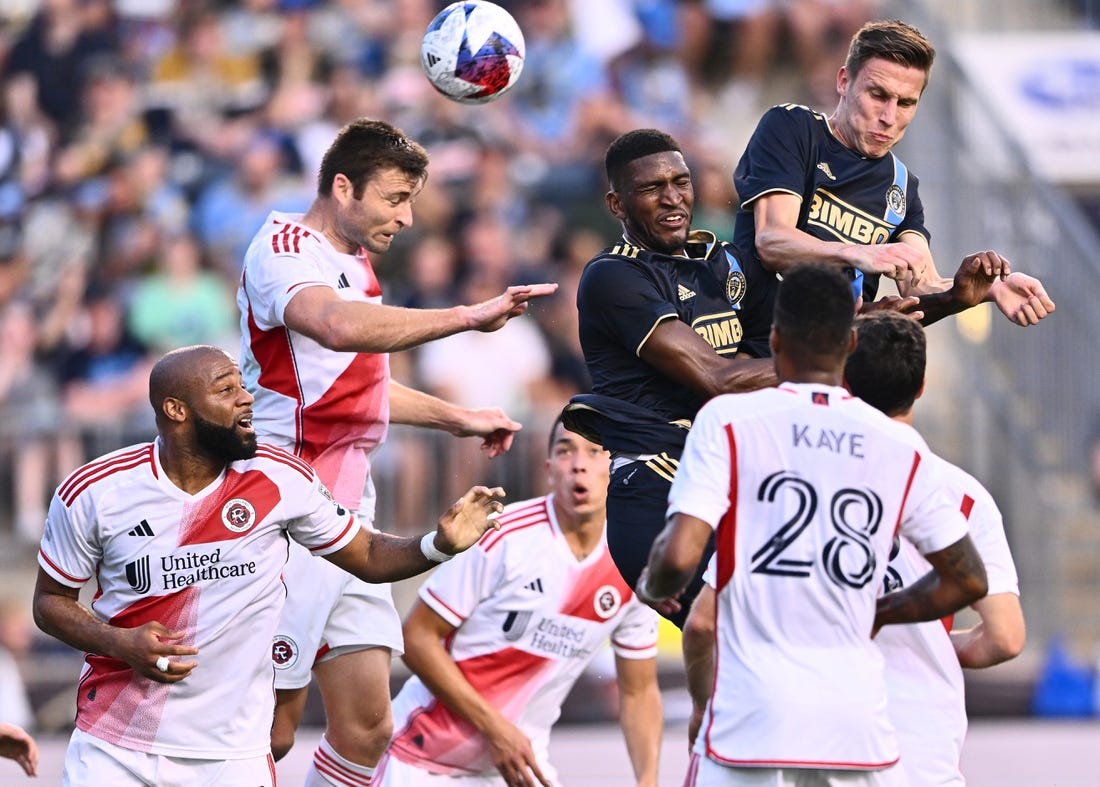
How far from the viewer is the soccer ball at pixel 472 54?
754cm

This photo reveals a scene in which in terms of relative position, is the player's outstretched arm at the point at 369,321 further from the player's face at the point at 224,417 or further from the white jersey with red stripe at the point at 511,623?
the white jersey with red stripe at the point at 511,623

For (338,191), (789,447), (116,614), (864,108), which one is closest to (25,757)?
(116,614)

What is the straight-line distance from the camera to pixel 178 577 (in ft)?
19.8

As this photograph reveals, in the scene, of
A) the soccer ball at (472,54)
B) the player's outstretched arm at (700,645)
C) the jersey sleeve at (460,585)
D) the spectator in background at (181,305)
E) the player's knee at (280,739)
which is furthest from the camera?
the spectator in background at (181,305)

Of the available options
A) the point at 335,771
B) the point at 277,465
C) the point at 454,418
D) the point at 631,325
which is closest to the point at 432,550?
the point at 277,465

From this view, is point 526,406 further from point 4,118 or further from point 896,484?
point 896,484

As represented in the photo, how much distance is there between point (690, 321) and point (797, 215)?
0.55m

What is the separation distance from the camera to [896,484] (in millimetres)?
4781

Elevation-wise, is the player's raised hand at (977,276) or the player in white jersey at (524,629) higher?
the player's raised hand at (977,276)

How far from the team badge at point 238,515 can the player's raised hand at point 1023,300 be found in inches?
105

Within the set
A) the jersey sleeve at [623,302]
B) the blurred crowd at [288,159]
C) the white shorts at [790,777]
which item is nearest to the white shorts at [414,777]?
the jersey sleeve at [623,302]

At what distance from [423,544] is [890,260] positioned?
72.3 inches

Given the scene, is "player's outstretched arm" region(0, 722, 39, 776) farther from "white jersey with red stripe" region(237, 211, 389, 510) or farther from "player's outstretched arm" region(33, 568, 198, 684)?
"white jersey with red stripe" region(237, 211, 389, 510)

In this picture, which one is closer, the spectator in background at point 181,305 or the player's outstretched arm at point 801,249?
the player's outstretched arm at point 801,249
